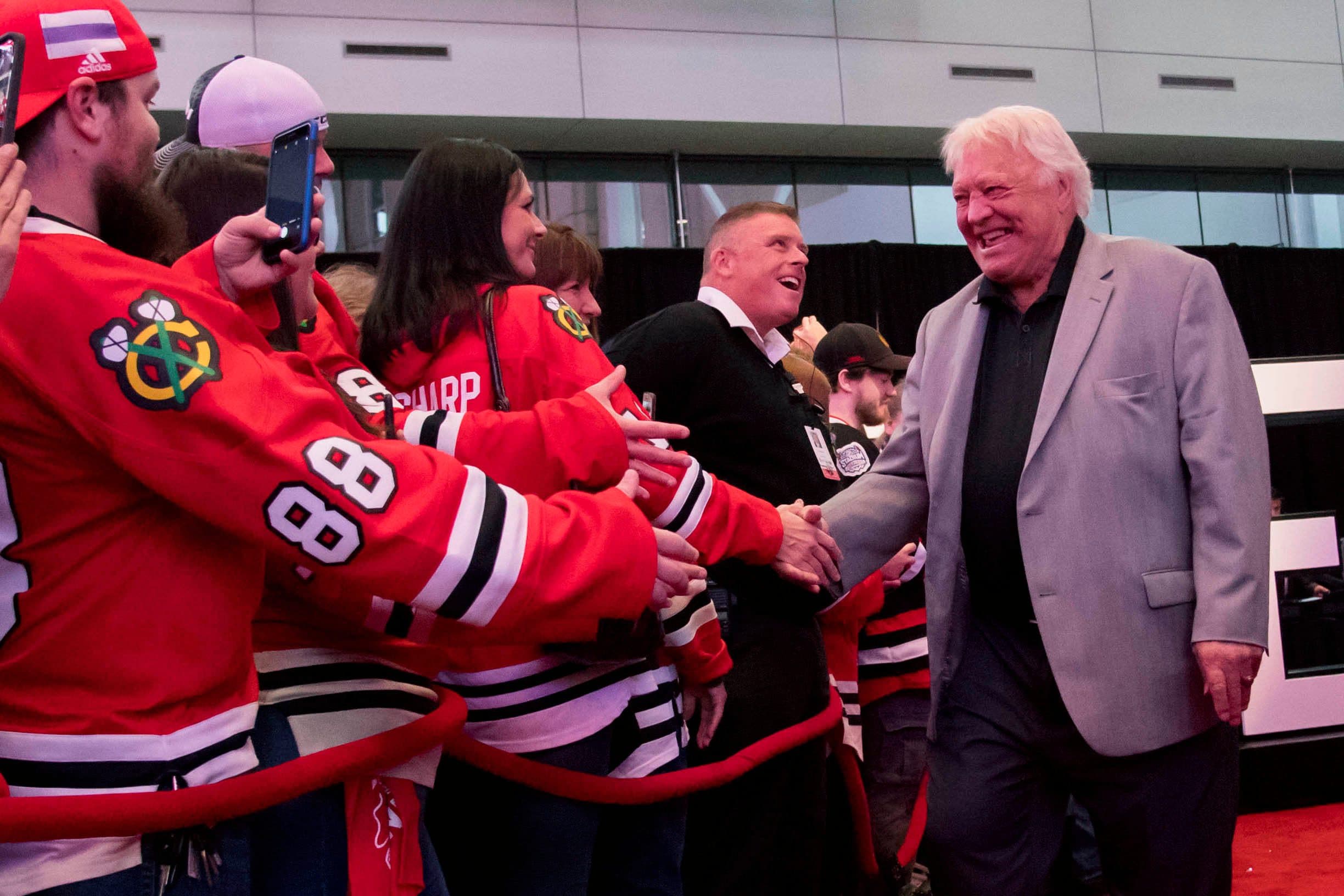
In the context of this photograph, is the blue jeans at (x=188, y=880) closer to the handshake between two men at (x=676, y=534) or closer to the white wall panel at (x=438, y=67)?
the handshake between two men at (x=676, y=534)

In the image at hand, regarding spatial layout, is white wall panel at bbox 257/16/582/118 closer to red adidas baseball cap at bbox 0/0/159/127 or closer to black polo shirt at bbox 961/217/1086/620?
black polo shirt at bbox 961/217/1086/620

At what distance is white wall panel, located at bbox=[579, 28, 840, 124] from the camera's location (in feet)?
26.4

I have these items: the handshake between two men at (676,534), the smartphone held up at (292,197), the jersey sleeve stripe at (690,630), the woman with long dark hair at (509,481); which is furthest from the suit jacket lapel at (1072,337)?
the smartphone held up at (292,197)

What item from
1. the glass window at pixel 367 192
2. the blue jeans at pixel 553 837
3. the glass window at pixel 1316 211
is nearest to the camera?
the blue jeans at pixel 553 837

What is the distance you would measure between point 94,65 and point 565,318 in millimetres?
749

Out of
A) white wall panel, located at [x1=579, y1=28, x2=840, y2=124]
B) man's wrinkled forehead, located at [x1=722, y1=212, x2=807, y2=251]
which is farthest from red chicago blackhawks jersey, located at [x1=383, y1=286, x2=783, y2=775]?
white wall panel, located at [x1=579, y1=28, x2=840, y2=124]

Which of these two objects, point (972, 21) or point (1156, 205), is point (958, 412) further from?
point (1156, 205)

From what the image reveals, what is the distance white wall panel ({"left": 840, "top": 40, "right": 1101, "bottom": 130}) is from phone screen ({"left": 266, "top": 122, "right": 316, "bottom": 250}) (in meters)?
7.71

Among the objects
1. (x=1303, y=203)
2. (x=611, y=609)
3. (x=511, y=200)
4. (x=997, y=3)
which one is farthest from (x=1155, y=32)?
(x=611, y=609)

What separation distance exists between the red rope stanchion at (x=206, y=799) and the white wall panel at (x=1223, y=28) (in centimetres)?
923

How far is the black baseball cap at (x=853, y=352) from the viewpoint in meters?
3.79

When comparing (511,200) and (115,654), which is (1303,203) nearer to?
(511,200)

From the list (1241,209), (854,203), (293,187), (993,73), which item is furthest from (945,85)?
(293,187)

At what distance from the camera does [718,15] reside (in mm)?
8250
